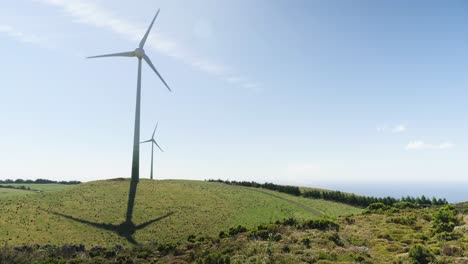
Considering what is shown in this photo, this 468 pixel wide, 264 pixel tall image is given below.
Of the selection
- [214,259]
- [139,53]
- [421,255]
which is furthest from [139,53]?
[421,255]

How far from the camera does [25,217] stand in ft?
216

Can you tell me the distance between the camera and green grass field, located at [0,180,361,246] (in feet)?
198

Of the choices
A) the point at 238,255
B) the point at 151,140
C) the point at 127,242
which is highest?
the point at 151,140

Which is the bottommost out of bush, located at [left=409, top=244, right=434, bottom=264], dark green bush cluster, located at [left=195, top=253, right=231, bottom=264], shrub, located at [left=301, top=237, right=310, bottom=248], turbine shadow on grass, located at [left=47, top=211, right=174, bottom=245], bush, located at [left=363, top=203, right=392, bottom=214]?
turbine shadow on grass, located at [left=47, top=211, right=174, bottom=245]

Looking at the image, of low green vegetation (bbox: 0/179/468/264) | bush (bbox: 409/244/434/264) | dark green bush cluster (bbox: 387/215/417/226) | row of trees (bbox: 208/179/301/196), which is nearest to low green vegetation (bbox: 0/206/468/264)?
bush (bbox: 409/244/434/264)

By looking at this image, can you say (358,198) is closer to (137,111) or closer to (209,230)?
(209,230)

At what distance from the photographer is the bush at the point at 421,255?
102 feet

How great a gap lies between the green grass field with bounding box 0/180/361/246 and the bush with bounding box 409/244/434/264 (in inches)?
1622

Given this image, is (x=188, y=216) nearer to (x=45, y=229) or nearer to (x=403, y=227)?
(x=45, y=229)

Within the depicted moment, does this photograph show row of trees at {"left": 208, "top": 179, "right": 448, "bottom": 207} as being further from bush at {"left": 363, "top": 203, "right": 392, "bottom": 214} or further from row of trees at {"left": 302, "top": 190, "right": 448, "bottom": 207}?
bush at {"left": 363, "top": 203, "right": 392, "bottom": 214}

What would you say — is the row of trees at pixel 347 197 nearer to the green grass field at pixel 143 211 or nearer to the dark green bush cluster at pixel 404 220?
the green grass field at pixel 143 211

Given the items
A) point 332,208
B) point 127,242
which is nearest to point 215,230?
point 127,242

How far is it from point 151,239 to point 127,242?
4.51 meters

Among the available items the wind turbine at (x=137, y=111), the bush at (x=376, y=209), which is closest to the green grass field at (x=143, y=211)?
the wind turbine at (x=137, y=111)
